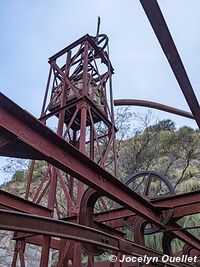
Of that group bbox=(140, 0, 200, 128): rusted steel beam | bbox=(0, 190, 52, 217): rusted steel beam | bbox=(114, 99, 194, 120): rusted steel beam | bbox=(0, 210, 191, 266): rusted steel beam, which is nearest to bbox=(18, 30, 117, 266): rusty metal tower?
bbox=(0, 190, 52, 217): rusted steel beam

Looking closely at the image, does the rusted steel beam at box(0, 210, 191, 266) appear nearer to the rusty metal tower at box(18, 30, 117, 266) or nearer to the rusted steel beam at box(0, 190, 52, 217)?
the rusted steel beam at box(0, 190, 52, 217)

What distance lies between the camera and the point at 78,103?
5617 mm

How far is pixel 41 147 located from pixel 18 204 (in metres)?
2.12

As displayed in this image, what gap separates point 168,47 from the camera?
64.2 inches

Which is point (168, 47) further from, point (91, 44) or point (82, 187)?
point (91, 44)

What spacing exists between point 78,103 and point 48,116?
3.07 ft

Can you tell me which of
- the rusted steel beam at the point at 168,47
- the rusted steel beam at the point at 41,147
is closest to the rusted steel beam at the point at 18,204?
the rusted steel beam at the point at 41,147

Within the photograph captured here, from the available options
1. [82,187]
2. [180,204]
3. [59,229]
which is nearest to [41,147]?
A: [59,229]

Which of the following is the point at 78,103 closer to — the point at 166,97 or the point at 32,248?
the point at 32,248

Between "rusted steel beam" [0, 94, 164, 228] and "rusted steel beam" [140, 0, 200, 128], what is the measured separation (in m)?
1.05

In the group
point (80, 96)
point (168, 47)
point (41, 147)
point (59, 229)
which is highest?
point (80, 96)

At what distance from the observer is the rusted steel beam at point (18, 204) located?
372 cm

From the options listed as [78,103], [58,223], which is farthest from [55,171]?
[58,223]

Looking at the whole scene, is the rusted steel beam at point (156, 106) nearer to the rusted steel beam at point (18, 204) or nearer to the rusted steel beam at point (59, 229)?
the rusted steel beam at point (59, 229)
